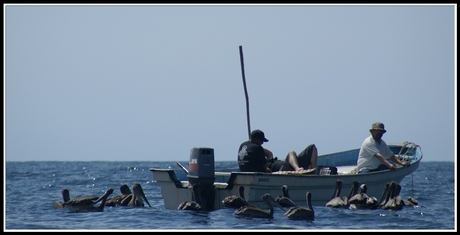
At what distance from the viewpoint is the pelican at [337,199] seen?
17.7 m

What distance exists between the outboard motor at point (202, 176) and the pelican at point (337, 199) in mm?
2561

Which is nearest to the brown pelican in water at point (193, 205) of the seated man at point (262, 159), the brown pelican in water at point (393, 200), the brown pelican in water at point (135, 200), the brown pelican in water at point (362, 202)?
the seated man at point (262, 159)

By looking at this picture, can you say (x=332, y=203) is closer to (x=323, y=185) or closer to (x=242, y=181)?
(x=323, y=185)

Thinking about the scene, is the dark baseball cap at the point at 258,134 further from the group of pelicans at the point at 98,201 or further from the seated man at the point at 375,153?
the group of pelicans at the point at 98,201

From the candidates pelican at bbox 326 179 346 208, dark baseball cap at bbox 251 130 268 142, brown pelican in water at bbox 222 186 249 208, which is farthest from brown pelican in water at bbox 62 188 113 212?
pelican at bbox 326 179 346 208

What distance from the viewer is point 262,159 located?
707 inches

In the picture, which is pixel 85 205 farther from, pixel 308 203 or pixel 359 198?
pixel 359 198

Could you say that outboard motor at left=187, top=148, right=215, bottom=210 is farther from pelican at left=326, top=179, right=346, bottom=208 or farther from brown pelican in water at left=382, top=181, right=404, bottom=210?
brown pelican in water at left=382, top=181, right=404, bottom=210

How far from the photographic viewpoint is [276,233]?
44.5ft

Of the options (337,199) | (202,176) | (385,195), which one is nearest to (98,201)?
(202,176)

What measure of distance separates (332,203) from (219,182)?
9.21ft

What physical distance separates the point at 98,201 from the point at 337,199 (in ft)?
16.3

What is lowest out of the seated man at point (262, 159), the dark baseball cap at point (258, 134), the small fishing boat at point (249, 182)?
the small fishing boat at point (249, 182)

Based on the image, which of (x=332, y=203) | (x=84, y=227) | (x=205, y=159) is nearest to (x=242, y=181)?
(x=205, y=159)
